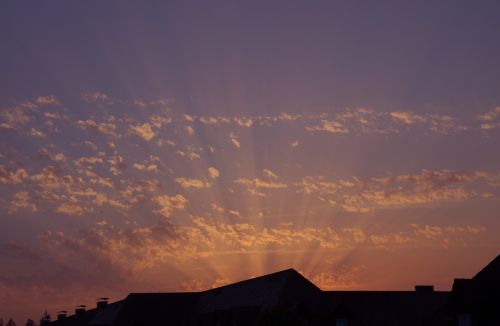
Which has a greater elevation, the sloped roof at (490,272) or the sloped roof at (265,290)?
the sloped roof at (265,290)

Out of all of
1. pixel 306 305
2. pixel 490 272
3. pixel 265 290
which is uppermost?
pixel 265 290

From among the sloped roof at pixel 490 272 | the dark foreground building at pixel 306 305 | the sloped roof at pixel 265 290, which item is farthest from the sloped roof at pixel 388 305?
the sloped roof at pixel 490 272

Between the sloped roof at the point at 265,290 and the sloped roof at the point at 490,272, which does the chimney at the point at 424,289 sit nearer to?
the sloped roof at the point at 265,290

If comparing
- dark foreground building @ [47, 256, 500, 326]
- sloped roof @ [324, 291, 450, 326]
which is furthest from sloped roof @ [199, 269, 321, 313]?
sloped roof @ [324, 291, 450, 326]

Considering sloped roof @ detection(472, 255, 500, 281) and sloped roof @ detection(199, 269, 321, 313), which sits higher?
sloped roof @ detection(199, 269, 321, 313)

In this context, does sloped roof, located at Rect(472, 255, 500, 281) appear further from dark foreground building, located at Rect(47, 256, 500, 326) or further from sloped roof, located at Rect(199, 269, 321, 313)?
sloped roof, located at Rect(199, 269, 321, 313)

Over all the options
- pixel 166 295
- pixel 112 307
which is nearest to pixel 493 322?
pixel 166 295

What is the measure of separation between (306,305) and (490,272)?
21.8 meters

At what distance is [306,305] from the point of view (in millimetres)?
76750

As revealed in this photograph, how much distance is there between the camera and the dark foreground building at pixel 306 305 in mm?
62750

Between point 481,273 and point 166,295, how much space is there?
56359 millimetres

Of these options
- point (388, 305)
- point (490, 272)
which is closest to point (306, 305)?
point (388, 305)

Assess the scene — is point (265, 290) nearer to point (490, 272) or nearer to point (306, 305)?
point (306, 305)

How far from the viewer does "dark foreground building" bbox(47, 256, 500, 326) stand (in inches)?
2470
